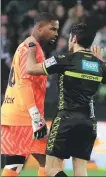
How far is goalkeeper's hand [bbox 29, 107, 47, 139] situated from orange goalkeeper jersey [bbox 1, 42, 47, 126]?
0.06 m

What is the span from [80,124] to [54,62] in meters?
0.52

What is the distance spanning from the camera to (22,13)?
11930 millimetres

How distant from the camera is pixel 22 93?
19.0ft

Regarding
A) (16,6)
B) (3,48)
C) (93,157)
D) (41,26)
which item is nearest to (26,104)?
(41,26)

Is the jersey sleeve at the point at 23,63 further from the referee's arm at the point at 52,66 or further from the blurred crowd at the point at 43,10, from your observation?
the blurred crowd at the point at 43,10

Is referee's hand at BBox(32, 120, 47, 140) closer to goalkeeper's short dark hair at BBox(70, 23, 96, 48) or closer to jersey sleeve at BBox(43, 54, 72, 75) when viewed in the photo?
jersey sleeve at BBox(43, 54, 72, 75)

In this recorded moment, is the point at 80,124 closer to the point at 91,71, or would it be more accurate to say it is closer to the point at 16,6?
the point at 91,71

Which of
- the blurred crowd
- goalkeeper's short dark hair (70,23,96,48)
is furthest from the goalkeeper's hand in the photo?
the blurred crowd

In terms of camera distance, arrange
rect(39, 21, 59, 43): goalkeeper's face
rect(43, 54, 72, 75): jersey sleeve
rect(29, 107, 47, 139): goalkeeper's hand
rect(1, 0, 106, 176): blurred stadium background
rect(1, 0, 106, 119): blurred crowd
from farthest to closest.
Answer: rect(1, 0, 106, 119): blurred crowd → rect(1, 0, 106, 176): blurred stadium background → rect(39, 21, 59, 43): goalkeeper's face → rect(29, 107, 47, 139): goalkeeper's hand → rect(43, 54, 72, 75): jersey sleeve

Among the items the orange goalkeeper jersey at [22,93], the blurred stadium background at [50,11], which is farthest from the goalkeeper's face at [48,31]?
the blurred stadium background at [50,11]

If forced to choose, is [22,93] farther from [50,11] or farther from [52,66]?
[50,11]

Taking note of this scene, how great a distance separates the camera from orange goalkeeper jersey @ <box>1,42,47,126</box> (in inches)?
228

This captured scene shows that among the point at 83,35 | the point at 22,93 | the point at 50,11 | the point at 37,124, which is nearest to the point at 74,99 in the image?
the point at 83,35

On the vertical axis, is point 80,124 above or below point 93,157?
above
